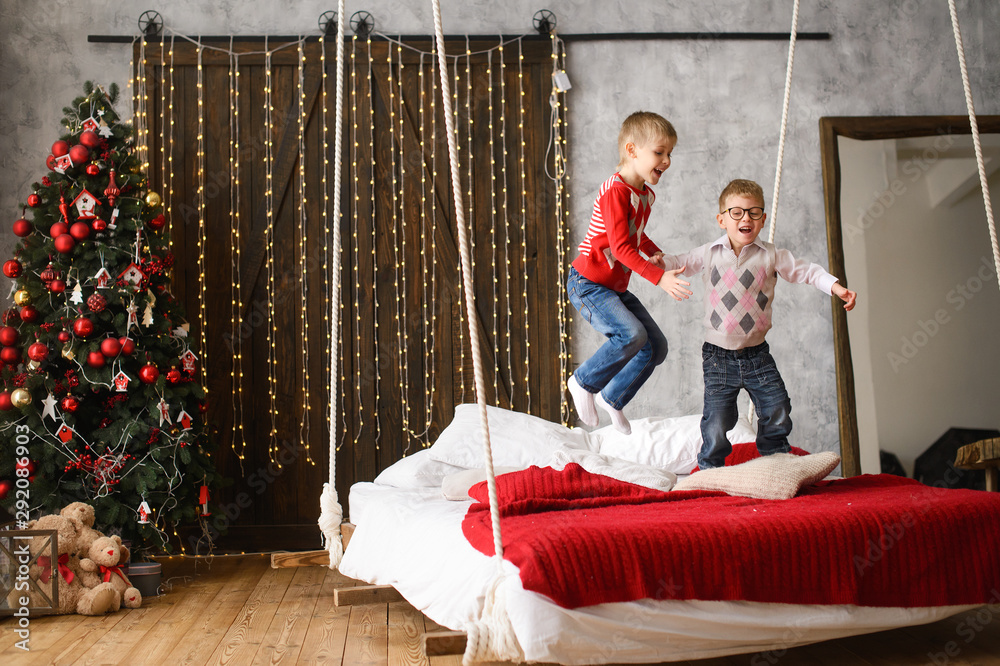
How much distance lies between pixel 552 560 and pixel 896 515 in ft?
3.21

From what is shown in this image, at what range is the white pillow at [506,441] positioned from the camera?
3.41 metres

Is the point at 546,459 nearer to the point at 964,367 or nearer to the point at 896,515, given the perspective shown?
the point at 896,515

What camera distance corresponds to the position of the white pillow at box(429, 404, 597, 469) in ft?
11.2

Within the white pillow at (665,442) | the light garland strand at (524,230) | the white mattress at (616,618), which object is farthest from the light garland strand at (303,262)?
the white mattress at (616,618)

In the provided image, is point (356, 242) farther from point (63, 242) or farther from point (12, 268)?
point (12, 268)

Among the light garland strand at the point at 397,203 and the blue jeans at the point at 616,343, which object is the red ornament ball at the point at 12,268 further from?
the blue jeans at the point at 616,343

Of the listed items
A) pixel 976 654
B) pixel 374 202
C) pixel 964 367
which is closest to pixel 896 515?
pixel 976 654

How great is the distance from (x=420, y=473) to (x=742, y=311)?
141 cm

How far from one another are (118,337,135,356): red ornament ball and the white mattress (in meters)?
1.89

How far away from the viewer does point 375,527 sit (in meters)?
2.75

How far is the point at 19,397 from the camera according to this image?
3.38m

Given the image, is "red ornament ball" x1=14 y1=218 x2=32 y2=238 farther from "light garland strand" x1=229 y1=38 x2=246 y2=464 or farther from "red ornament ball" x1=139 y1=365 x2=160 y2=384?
"light garland strand" x1=229 y1=38 x2=246 y2=464

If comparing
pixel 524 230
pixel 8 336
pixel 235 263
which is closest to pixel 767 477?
pixel 524 230

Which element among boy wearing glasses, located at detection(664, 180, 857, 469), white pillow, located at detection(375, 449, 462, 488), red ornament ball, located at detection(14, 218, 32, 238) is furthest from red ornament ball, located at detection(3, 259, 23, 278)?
boy wearing glasses, located at detection(664, 180, 857, 469)
